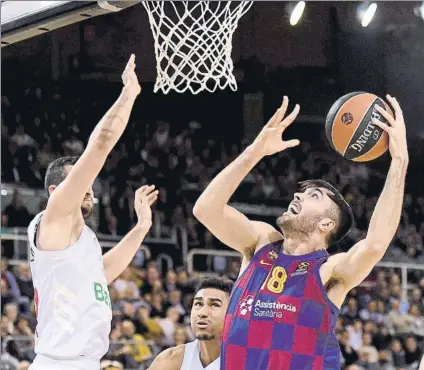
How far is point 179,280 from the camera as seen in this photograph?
1106 centimetres

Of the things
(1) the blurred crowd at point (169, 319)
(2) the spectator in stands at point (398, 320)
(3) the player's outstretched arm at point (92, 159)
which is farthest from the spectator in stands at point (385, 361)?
(3) the player's outstretched arm at point (92, 159)

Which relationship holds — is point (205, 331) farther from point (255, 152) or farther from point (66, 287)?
point (255, 152)

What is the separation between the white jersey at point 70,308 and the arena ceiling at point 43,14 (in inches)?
37.9

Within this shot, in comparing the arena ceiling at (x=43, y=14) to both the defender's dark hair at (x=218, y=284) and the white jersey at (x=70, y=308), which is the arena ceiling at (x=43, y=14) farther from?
the defender's dark hair at (x=218, y=284)

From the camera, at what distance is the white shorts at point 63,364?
416cm

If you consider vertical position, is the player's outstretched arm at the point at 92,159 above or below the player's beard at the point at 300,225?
above

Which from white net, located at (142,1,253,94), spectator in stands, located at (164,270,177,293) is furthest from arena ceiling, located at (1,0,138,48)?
spectator in stands, located at (164,270,177,293)

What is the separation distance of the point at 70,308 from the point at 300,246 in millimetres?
940

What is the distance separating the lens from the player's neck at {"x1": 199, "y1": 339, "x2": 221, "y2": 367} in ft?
16.5

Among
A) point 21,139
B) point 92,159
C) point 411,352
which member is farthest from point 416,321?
point 92,159

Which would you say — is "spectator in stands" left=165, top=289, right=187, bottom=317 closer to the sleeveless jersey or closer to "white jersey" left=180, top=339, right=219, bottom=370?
"white jersey" left=180, top=339, right=219, bottom=370

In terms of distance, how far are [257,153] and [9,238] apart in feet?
21.2

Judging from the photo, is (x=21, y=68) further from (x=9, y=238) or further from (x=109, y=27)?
(x=9, y=238)

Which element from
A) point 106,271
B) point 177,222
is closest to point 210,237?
point 177,222
